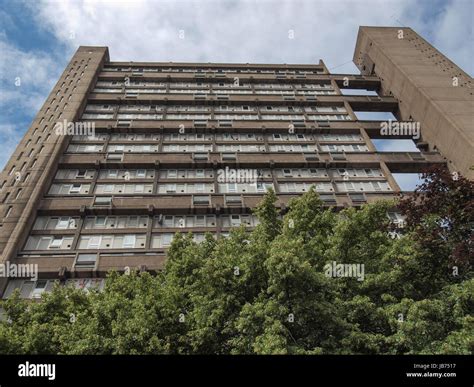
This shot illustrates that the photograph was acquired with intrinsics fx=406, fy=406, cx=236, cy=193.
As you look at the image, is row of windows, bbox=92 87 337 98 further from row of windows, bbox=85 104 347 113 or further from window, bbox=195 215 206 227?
window, bbox=195 215 206 227

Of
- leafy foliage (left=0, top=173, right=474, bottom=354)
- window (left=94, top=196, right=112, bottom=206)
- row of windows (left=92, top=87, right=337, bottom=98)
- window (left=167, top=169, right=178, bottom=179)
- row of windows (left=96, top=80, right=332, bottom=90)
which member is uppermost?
row of windows (left=96, top=80, right=332, bottom=90)

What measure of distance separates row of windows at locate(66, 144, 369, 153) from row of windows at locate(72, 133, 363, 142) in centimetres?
106

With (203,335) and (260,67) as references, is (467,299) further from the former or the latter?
(260,67)

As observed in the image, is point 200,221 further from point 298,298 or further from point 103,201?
point 298,298

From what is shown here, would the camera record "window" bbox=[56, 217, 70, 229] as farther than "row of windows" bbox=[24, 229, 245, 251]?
Yes

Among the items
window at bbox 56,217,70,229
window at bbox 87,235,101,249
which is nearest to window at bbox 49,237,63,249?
window at bbox 56,217,70,229

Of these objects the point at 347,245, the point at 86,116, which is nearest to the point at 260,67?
the point at 86,116

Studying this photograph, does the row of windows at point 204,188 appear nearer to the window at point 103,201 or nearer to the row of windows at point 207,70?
the window at point 103,201

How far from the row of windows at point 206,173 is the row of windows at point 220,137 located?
15.9 ft

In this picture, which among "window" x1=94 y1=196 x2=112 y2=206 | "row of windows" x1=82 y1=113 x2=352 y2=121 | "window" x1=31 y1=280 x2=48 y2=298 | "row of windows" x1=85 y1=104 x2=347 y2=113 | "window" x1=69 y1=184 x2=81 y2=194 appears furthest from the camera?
"row of windows" x1=85 y1=104 x2=347 y2=113

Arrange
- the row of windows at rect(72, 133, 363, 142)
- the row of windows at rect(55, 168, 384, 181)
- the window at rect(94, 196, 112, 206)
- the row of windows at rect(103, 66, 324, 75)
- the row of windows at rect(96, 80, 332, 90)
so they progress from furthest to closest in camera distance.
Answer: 1. the row of windows at rect(103, 66, 324, 75)
2. the row of windows at rect(96, 80, 332, 90)
3. the row of windows at rect(72, 133, 363, 142)
4. the row of windows at rect(55, 168, 384, 181)
5. the window at rect(94, 196, 112, 206)

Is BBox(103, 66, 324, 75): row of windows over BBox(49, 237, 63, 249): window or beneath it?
over

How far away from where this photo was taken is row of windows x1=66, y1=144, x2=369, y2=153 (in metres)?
37.5

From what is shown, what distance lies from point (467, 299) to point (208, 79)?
43.0 meters
